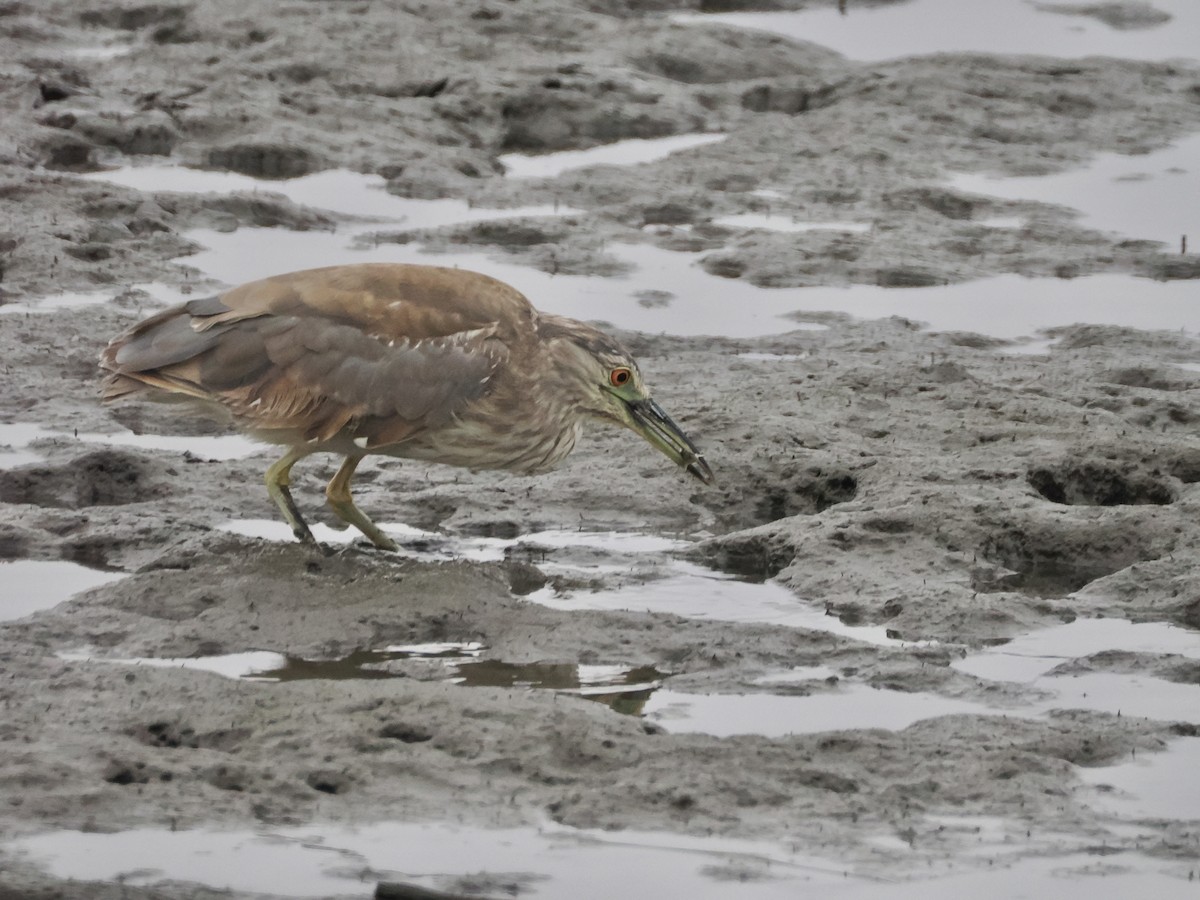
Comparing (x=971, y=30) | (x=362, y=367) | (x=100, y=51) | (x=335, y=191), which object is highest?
(x=100, y=51)

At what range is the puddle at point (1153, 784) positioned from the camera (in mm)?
5219

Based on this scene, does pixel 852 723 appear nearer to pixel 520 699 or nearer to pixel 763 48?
pixel 520 699

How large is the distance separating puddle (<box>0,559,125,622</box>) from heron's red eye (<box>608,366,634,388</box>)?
1.96m

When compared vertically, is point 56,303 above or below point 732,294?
above

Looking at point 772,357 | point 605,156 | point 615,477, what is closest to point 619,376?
point 615,477

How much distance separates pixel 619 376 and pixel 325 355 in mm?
1169

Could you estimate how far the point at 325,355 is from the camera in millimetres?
7031

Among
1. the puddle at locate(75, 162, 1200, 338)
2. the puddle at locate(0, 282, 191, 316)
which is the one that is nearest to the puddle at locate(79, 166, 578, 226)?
the puddle at locate(75, 162, 1200, 338)

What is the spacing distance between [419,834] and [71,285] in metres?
5.81

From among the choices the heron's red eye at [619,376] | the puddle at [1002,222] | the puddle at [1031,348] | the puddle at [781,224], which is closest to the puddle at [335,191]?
the puddle at [781,224]

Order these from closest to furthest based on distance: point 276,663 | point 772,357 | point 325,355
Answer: point 276,663 < point 325,355 < point 772,357

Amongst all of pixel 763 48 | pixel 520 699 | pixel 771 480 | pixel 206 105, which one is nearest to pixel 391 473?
pixel 771 480

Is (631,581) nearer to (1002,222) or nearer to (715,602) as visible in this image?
(715,602)

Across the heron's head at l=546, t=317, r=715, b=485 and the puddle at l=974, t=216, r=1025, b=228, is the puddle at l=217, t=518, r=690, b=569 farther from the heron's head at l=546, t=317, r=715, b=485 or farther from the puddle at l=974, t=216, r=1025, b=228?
the puddle at l=974, t=216, r=1025, b=228
